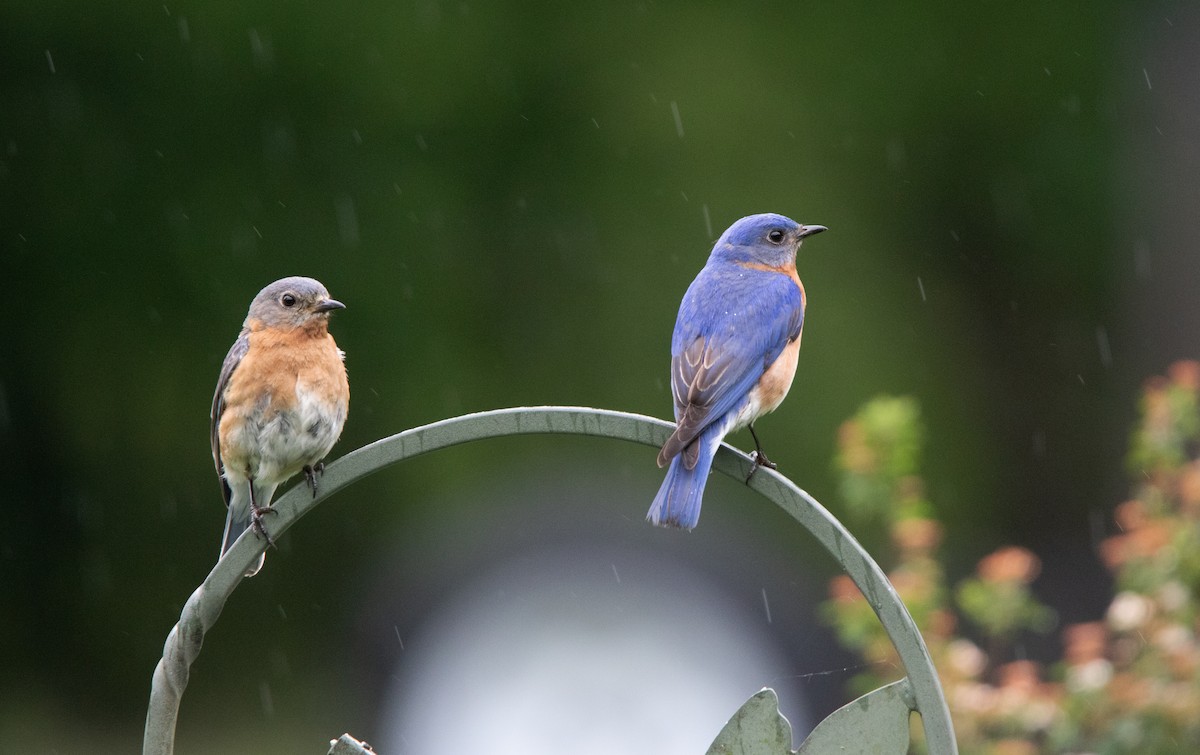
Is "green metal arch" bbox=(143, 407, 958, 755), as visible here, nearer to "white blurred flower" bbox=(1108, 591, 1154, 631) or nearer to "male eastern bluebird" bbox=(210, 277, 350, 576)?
"male eastern bluebird" bbox=(210, 277, 350, 576)

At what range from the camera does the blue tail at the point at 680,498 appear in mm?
2448

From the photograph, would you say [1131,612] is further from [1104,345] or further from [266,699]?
[266,699]

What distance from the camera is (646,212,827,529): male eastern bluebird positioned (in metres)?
2.50

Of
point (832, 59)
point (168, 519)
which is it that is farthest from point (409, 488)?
point (832, 59)

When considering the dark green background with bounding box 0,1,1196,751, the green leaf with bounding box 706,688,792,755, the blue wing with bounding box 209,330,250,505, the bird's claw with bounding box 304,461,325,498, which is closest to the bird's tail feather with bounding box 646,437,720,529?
the green leaf with bounding box 706,688,792,755

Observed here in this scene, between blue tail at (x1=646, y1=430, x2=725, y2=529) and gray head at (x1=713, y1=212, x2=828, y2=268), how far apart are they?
1.29 metres

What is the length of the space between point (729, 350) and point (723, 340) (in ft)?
0.11

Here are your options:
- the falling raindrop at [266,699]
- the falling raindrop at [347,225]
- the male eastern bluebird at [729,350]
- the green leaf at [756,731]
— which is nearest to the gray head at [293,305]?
the male eastern bluebird at [729,350]

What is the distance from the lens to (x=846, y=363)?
22.0 ft

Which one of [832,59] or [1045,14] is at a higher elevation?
[1045,14]

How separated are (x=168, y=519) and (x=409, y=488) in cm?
108

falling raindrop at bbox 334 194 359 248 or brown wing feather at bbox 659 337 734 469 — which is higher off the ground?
falling raindrop at bbox 334 194 359 248

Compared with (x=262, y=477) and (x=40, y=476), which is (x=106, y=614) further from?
(x=262, y=477)

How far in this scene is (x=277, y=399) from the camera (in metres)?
3.04
